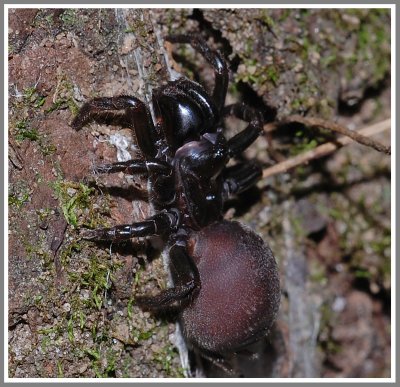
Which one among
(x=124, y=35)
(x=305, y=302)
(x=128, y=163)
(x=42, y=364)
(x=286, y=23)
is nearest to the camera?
(x=42, y=364)

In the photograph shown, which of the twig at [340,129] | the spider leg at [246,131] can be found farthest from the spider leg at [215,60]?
the twig at [340,129]

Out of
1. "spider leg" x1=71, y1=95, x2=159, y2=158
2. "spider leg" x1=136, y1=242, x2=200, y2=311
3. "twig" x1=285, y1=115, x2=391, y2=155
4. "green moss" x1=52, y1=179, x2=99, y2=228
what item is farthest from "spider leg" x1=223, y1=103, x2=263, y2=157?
"green moss" x1=52, y1=179, x2=99, y2=228

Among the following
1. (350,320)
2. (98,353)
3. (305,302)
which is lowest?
(350,320)

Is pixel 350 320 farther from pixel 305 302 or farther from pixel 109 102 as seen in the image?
pixel 109 102

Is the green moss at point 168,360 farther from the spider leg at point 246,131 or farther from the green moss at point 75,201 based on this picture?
the spider leg at point 246,131

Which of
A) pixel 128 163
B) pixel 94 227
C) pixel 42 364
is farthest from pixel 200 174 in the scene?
pixel 42 364

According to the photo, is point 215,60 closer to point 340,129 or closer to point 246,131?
point 246,131

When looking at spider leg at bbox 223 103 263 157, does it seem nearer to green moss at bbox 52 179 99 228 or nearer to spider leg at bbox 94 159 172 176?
spider leg at bbox 94 159 172 176
